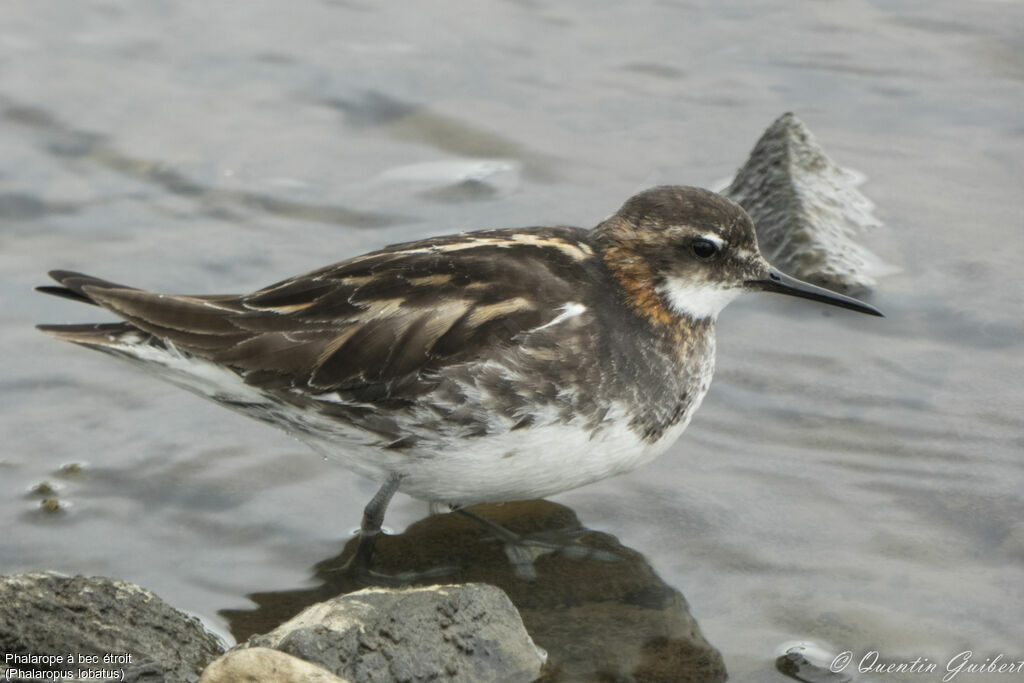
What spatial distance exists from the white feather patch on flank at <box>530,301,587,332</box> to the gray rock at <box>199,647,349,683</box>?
2.41 meters

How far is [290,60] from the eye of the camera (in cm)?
1348

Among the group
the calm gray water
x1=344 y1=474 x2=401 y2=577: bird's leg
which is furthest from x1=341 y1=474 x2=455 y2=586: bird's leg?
the calm gray water

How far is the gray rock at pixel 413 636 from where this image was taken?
18.7 feet

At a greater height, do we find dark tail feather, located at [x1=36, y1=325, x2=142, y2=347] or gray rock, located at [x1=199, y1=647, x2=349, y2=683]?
dark tail feather, located at [x1=36, y1=325, x2=142, y2=347]

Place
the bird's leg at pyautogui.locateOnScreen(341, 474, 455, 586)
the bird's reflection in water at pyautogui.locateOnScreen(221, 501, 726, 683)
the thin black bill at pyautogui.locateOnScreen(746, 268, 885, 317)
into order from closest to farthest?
the bird's reflection in water at pyautogui.locateOnScreen(221, 501, 726, 683), the bird's leg at pyautogui.locateOnScreen(341, 474, 455, 586), the thin black bill at pyautogui.locateOnScreen(746, 268, 885, 317)

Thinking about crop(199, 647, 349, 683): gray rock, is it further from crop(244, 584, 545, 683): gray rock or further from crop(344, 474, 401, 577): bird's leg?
crop(344, 474, 401, 577): bird's leg

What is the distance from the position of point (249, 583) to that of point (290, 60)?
24.7ft

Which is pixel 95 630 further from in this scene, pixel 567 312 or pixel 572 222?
pixel 572 222

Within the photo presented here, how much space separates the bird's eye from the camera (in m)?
7.59

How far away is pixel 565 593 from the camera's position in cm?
718

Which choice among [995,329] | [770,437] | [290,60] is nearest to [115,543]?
[770,437]

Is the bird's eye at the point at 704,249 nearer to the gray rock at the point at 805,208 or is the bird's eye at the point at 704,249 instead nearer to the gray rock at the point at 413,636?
the gray rock at the point at 413,636

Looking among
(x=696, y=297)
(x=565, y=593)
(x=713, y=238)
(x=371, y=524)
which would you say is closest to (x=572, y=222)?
(x=696, y=297)

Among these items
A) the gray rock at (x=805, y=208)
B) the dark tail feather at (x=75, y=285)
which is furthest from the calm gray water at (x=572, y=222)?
the dark tail feather at (x=75, y=285)
